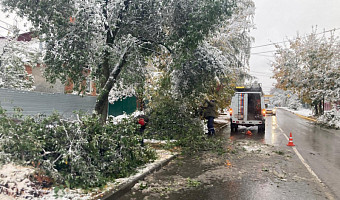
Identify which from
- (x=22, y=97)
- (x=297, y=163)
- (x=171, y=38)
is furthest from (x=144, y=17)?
(x=22, y=97)

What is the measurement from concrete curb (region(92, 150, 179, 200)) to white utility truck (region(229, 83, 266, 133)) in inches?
375

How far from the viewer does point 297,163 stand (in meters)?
8.26

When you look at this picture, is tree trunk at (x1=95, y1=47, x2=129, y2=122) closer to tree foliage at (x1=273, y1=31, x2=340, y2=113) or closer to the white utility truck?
the white utility truck

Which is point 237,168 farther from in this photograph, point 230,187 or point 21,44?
point 21,44

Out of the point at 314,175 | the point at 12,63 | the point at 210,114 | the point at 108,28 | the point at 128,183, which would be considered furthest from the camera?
the point at 12,63

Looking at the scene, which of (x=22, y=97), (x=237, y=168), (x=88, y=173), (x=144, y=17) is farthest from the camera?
(x=22, y=97)

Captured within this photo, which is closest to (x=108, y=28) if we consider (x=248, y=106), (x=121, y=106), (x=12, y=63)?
(x=12, y=63)

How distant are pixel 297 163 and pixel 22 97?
11681mm

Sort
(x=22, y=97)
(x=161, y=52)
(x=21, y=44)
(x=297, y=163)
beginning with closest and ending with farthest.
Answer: (x=297, y=163) → (x=161, y=52) → (x=22, y=97) → (x=21, y=44)

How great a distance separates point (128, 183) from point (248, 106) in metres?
12.3

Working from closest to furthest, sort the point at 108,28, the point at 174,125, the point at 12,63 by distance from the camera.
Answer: the point at 108,28 < the point at 174,125 < the point at 12,63

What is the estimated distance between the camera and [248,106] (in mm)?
16562

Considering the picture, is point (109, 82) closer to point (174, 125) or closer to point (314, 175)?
point (174, 125)

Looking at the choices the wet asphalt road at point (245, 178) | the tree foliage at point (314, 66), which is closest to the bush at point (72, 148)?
the wet asphalt road at point (245, 178)
